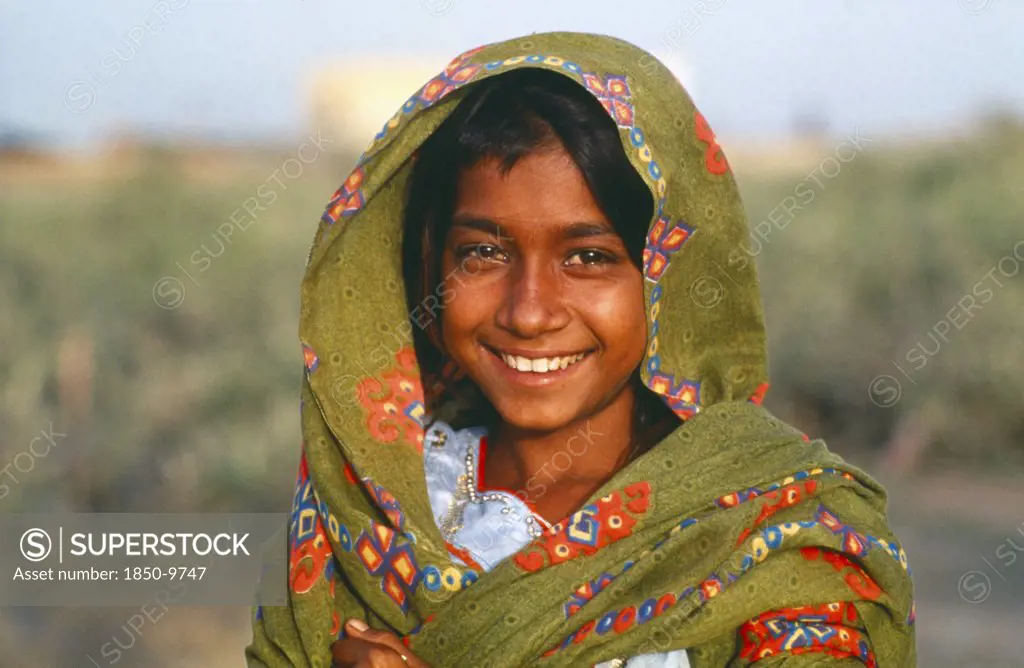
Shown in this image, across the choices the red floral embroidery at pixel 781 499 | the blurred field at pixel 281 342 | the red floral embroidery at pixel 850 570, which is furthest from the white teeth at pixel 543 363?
the blurred field at pixel 281 342

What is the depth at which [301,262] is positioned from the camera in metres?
9.10

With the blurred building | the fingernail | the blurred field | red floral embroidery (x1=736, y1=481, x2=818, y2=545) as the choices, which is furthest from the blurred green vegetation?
red floral embroidery (x1=736, y1=481, x2=818, y2=545)

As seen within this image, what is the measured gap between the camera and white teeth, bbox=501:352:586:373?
7.35 ft

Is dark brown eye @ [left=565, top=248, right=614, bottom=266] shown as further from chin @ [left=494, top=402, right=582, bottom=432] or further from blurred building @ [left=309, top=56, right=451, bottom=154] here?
blurred building @ [left=309, top=56, right=451, bottom=154]

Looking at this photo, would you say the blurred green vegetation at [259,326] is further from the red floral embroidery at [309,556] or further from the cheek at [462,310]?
the cheek at [462,310]

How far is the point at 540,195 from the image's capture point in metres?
2.17

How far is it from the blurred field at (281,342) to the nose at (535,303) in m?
3.68

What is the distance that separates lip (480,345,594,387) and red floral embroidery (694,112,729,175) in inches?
15.7

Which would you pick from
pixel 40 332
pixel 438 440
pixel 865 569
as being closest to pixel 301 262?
pixel 40 332

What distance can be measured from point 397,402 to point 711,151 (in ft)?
2.46

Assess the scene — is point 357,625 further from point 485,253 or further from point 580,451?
point 485,253

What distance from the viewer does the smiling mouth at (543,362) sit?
7.34 ft

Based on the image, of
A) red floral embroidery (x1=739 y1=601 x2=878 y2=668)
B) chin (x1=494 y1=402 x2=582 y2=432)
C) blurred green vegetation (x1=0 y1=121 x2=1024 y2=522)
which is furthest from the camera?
blurred green vegetation (x1=0 y1=121 x2=1024 y2=522)

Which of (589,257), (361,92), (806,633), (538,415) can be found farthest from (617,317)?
(361,92)
